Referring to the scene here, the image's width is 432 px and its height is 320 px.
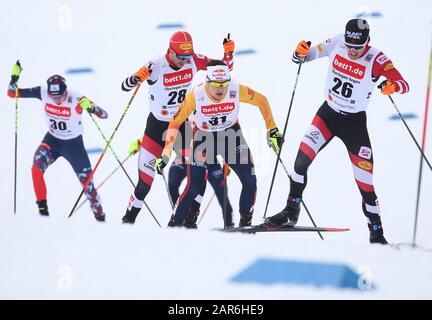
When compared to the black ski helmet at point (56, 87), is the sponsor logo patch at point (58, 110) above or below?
below

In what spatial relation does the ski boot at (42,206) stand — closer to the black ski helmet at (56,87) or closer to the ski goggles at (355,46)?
the black ski helmet at (56,87)

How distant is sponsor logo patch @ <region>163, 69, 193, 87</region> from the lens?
22.3 feet

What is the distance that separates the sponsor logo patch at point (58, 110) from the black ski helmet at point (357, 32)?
114 inches

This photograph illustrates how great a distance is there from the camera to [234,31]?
15.5 m

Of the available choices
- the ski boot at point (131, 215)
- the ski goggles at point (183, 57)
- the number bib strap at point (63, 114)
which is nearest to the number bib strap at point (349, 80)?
the ski goggles at point (183, 57)

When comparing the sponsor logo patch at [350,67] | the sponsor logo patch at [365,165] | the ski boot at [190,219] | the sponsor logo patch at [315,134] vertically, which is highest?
the sponsor logo patch at [350,67]

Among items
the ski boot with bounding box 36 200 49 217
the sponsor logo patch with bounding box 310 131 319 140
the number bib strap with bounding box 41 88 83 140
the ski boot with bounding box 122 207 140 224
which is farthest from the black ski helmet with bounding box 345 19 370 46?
the ski boot with bounding box 36 200 49 217

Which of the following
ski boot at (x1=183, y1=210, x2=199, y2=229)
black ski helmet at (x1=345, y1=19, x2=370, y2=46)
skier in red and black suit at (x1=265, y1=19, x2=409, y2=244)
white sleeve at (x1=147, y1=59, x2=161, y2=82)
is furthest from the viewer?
ski boot at (x1=183, y1=210, x2=199, y2=229)

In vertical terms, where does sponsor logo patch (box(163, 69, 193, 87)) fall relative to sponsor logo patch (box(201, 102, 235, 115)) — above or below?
above

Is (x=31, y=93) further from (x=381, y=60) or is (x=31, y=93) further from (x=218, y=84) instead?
(x=381, y=60)

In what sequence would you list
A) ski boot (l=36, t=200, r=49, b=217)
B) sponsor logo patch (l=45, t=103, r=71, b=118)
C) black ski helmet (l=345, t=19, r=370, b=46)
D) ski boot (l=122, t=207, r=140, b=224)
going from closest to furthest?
black ski helmet (l=345, t=19, r=370, b=46) < ski boot (l=122, t=207, r=140, b=224) < sponsor logo patch (l=45, t=103, r=71, b=118) < ski boot (l=36, t=200, r=49, b=217)

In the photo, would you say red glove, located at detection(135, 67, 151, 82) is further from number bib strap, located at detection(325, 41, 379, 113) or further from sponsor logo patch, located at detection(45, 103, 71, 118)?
number bib strap, located at detection(325, 41, 379, 113)

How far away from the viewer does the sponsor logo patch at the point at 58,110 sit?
24.1 feet

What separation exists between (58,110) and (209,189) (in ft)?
9.70
